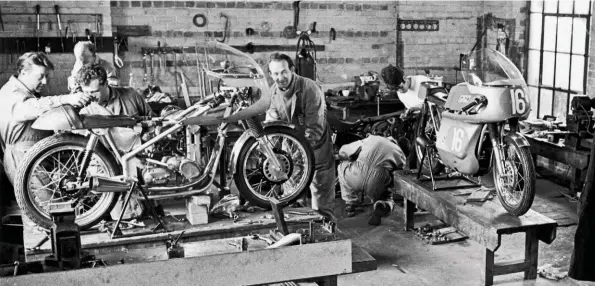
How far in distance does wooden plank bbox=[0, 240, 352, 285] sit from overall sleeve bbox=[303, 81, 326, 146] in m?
3.16

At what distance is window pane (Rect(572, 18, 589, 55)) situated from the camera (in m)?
8.55

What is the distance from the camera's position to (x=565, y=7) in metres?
8.81

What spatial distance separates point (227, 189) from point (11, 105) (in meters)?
1.58

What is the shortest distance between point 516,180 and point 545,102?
13.9 feet

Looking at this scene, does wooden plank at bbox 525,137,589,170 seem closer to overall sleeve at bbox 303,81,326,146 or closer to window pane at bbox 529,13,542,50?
window pane at bbox 529,13,542,50

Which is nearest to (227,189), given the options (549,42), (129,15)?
(129,15)

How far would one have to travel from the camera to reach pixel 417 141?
6.67 meters

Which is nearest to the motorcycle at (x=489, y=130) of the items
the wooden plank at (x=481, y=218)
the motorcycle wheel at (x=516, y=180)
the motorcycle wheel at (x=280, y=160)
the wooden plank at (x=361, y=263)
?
the motorcycle wheel at (x=516, y=180)

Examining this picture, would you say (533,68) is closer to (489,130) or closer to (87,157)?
(489,130)

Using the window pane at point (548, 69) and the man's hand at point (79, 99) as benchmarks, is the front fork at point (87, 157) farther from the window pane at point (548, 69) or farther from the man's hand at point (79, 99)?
the window pane at point (548, 69)

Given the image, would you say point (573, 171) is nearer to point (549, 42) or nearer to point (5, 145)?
point (549, 42)

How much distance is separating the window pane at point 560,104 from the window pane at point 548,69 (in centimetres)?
22

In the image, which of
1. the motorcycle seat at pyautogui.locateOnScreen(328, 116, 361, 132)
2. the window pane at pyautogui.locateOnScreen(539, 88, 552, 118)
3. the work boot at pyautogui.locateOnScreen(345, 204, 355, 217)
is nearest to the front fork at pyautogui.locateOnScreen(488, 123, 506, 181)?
the work boot at pyautogui.locateOnScreen(345, 204, 355, 217)

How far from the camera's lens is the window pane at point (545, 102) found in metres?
9.25
